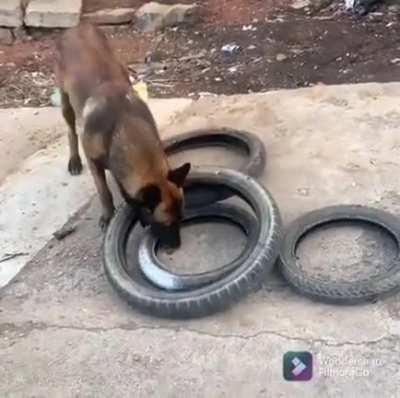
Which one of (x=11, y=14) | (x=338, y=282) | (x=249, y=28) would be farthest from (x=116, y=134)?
(x=11, y=14)

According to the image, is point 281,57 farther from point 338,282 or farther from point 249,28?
point 338,282

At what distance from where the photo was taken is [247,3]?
8508 millimetres

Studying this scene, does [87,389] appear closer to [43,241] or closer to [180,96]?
[43,241]

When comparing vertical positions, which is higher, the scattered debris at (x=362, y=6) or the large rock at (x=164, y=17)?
the scattered debris at (x=362, y=6)

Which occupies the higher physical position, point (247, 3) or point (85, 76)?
point (85, 76)

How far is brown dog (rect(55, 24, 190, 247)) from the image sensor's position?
464 centimetres

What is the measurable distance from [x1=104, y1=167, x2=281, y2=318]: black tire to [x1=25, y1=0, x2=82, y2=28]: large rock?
3992 mm

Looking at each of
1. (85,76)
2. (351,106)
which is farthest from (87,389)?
(351,106)

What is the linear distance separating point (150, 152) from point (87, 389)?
1.33m

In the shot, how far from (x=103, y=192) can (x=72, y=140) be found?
85cm

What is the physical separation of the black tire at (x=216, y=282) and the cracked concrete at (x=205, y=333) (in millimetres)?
103

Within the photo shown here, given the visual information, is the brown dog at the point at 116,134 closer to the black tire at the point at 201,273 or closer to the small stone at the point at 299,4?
the black tire at the point at 201,273

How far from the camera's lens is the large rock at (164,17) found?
831 centimetres

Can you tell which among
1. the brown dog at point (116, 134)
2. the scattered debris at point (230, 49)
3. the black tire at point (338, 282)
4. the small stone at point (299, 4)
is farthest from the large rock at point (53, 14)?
the black tire at point (338, 282)
